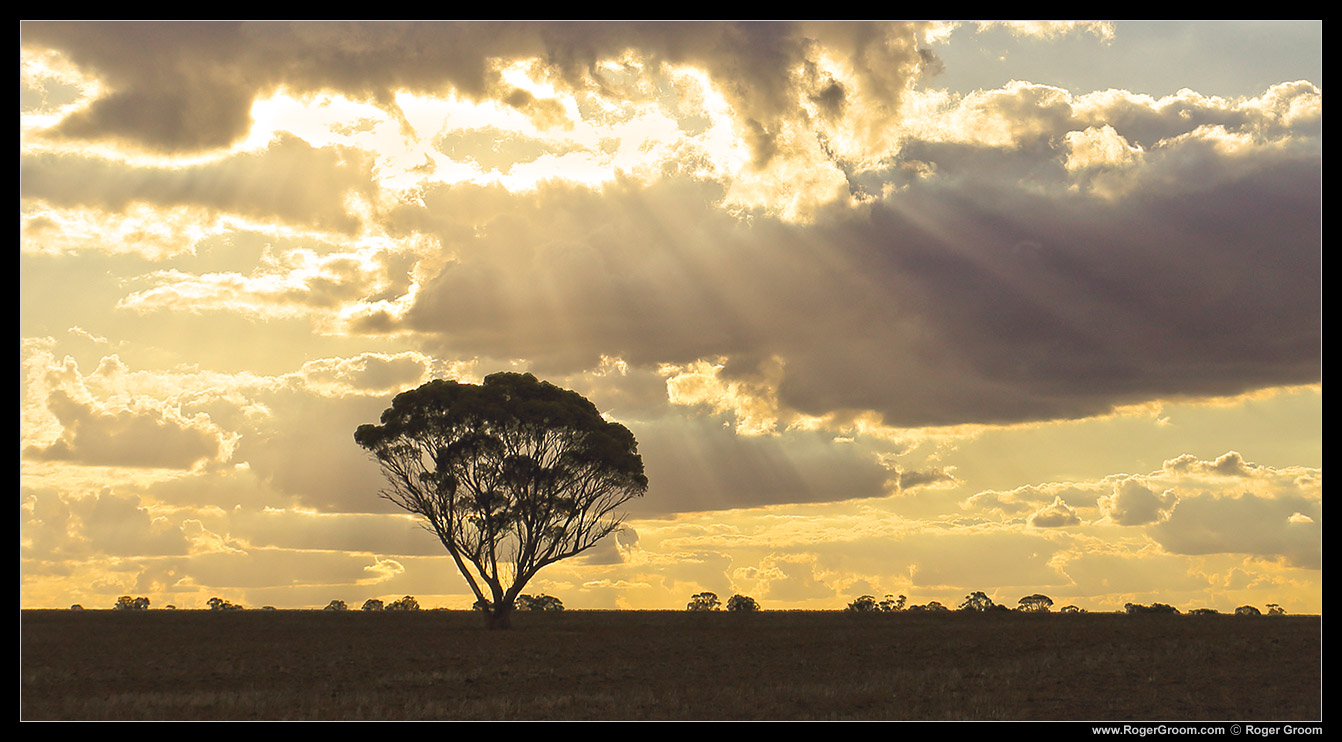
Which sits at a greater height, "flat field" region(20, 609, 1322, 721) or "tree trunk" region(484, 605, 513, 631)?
"flat field" region(20, 609, 1322, 721)

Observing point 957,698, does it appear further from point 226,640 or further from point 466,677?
point 226,640

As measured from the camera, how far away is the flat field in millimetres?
31531

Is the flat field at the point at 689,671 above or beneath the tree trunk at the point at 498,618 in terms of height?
above

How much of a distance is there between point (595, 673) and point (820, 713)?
12.2 meters

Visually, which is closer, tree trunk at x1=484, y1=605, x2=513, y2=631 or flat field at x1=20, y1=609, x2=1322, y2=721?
flat field at x1=20, y1=609, x2=1322, y2=721

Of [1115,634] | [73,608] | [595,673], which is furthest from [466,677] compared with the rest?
[73,608]

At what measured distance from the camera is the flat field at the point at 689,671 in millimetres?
31531

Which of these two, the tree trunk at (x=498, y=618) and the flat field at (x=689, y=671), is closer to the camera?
the flat field at (x=689, y=671)

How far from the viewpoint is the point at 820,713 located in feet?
101

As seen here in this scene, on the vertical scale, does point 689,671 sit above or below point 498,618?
above

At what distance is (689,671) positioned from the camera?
41.2m

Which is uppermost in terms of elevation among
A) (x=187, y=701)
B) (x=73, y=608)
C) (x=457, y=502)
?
(x=457, y=502)

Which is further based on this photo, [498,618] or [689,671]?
[498,618]
